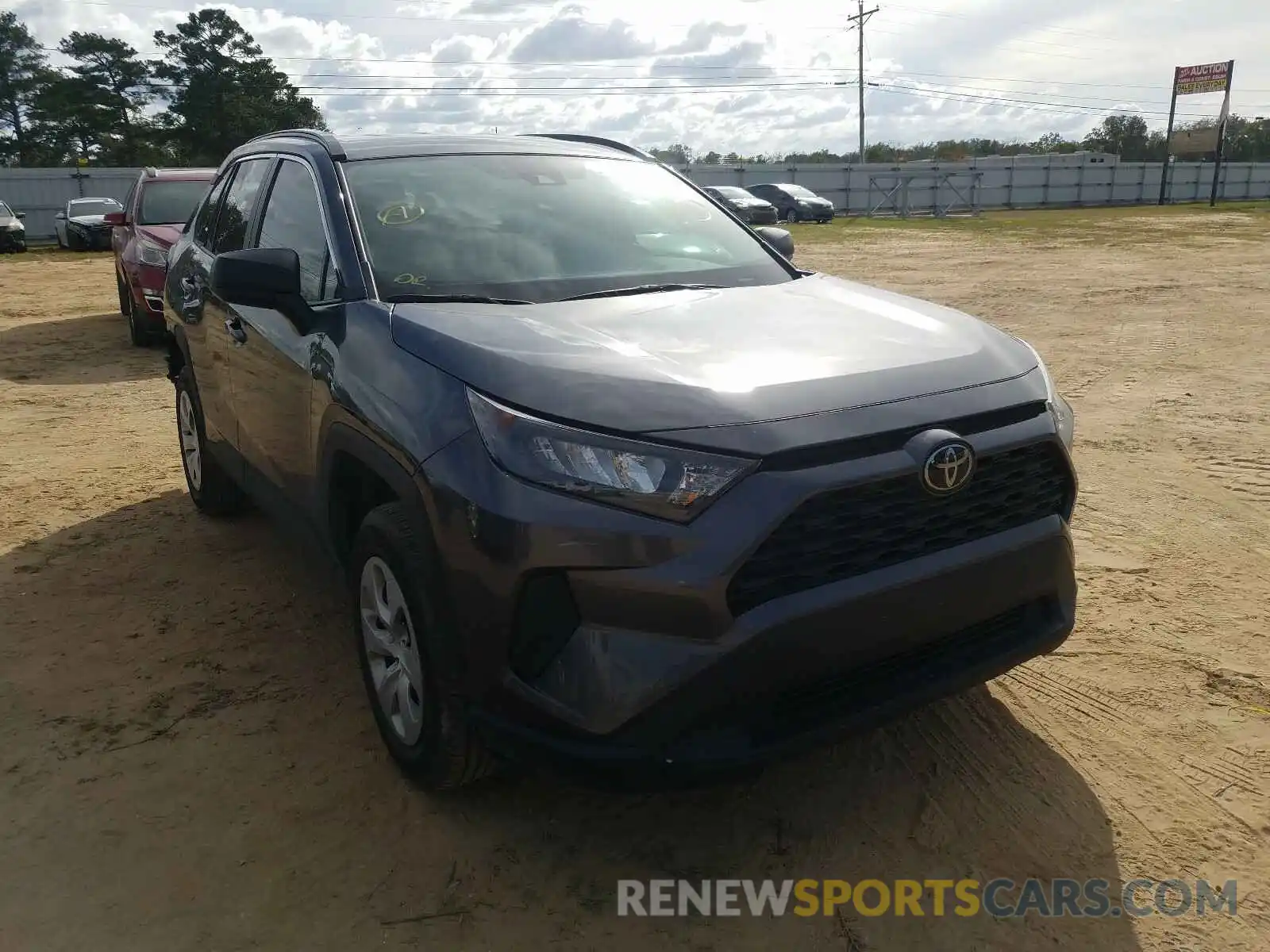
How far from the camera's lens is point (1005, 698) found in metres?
3.28

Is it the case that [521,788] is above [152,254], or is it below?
below

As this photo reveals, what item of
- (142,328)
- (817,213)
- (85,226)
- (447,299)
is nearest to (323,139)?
(447,299)

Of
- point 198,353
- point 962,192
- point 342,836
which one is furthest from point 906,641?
point 962,192

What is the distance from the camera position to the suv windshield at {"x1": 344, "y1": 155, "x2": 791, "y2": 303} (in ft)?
10.4

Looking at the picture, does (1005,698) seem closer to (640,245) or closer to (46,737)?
(640,245)

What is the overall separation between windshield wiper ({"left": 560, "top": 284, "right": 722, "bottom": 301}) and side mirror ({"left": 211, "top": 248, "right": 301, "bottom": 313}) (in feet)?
2.69

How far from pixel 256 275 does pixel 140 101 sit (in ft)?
217

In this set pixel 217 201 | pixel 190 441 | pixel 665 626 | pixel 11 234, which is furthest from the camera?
pixel 11 234

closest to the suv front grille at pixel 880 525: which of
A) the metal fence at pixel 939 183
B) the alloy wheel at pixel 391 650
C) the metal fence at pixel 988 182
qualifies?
the alloy wheel at pixel 391 650

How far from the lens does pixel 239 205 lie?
446 centimetres

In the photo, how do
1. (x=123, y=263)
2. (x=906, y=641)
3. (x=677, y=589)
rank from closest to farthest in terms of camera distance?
1. (x=677, y=589)
2. (x=906, y=641)
3. (x=123, y=263)

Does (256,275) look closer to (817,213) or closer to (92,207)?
(92,207)

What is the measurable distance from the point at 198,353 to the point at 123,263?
23.9 feet

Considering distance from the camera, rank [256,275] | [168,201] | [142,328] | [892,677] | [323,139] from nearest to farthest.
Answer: [892,677] < [256,275] < [323,139] < [142,328] < [168,201]
